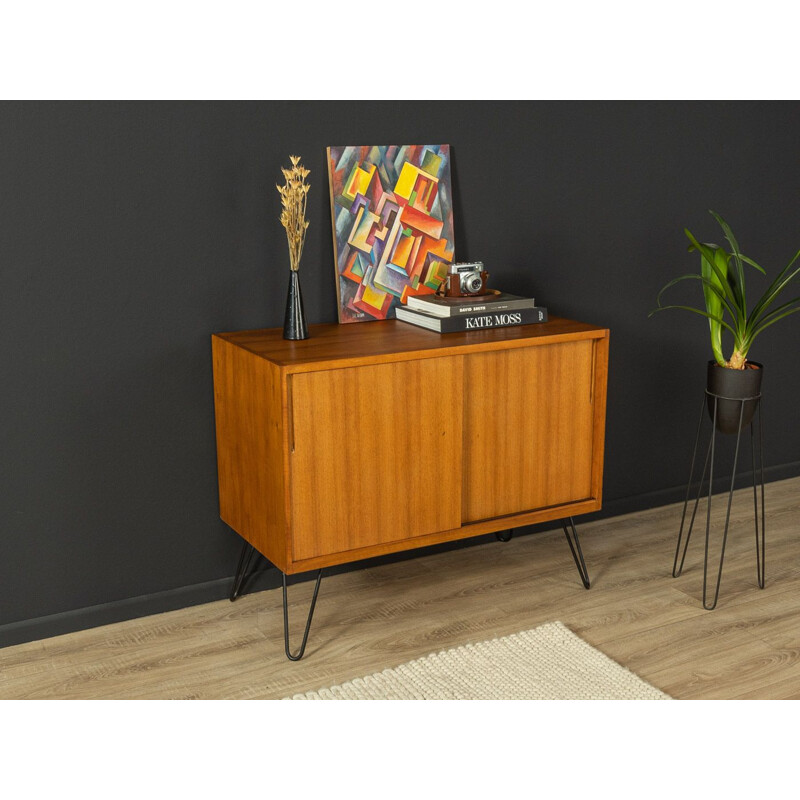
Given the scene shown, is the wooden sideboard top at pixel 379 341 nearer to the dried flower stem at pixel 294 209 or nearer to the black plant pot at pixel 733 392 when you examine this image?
the dried flower stem at pixel 294 209

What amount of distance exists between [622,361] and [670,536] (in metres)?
0.70

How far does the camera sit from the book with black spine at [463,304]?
123 inches

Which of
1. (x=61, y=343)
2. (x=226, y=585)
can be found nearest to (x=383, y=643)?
(x=226, y=585)

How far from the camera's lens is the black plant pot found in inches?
127

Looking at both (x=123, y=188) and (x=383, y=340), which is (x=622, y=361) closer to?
(x=383, y=340)

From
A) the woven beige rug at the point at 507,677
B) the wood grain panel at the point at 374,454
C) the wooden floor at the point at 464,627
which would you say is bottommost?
the wooden floor at the point at 464,627

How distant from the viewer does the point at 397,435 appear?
2.89 metres

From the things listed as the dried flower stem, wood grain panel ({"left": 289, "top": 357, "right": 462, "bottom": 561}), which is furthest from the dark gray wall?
wood grain panel ({"left": 289, "top": 357, "right": 462, "bottom": 561})

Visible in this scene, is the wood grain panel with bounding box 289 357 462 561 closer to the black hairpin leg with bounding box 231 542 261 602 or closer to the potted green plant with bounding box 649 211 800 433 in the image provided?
the black hairpin leg with bounding box 231 542 261 602

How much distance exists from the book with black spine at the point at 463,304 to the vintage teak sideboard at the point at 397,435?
83mm

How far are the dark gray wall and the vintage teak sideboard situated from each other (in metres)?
0.16

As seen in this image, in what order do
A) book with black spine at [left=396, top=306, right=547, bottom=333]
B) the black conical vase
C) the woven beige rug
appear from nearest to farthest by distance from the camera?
the woven beige rug < the black conical vase < book with black spine at [left=396, top=306, right=547, bottom=333]

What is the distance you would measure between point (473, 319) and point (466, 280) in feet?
0.59

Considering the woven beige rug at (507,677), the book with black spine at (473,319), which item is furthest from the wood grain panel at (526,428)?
the woven beige rug at (507,677)
